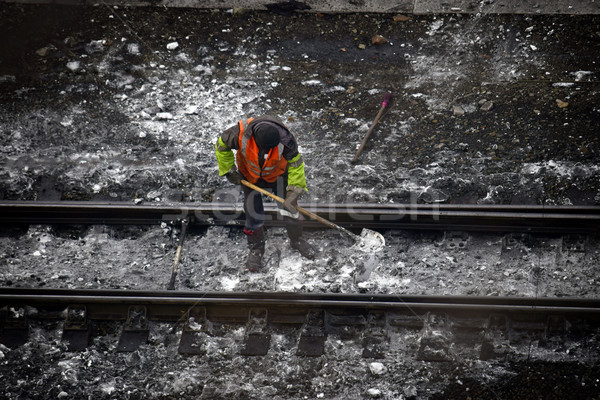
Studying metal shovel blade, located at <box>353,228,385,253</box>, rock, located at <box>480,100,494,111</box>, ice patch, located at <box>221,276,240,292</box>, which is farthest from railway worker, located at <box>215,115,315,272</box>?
rock, located at <box>480,100,494,111</box>

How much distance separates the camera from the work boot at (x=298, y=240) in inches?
233

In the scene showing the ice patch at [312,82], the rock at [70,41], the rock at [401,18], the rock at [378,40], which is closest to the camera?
the ice patch at [312,82]

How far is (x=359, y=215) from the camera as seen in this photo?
6.27 meters

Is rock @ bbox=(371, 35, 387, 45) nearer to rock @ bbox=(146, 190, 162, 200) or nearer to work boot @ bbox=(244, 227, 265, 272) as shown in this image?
work boot @ bbox=(244, 227, 265, 272)

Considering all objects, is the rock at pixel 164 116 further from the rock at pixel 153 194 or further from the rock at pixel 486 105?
the rock at pixel 486 105

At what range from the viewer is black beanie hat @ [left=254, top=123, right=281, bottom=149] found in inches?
195

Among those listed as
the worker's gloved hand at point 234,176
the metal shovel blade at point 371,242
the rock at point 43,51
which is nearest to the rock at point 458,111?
the metal shovel blade at point 371,242

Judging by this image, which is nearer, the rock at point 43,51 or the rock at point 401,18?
the rock at point 43,51

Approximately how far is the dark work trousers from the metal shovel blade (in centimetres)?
66

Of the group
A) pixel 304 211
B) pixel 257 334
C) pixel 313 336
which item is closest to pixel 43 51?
pixel 304 211

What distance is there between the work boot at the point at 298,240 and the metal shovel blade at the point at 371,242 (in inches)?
20.4

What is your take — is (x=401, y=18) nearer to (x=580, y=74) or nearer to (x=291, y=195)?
(x=580, y=74)

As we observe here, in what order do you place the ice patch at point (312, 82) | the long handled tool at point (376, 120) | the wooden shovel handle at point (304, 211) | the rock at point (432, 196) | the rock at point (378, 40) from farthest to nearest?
the rock at point (378, 40) → the ice patch at point (312, 82) → the long handled tool at point (376, 120) → the rock at point (432, 196) → the wooden shovel handle at point (304, 211)

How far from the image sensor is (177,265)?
593 centimetres
